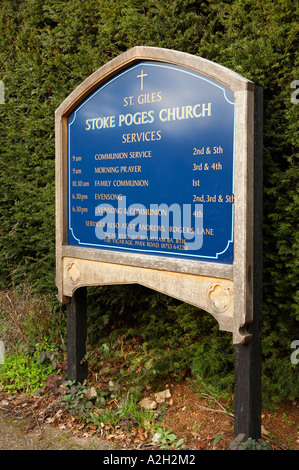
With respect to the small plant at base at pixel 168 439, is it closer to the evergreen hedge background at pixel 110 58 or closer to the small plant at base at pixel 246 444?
the small plant at base at pixel 246 444

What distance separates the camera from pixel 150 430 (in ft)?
11.2

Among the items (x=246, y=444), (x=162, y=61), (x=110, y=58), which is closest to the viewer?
(x=246, y=444)

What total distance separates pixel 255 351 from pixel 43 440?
164cm

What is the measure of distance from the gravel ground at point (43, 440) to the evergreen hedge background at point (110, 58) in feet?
3.19

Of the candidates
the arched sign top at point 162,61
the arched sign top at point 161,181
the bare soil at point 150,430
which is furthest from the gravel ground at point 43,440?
the arched sign top at point 162,61

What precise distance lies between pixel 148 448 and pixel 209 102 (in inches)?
88.2

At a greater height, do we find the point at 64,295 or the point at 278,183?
the point at 278,183

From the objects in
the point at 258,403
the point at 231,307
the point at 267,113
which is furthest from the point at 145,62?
the point at 258,403

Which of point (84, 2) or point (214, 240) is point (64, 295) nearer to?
point (214, 240)

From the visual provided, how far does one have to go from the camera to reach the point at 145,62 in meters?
3.31

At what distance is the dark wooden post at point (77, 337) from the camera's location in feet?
13.0

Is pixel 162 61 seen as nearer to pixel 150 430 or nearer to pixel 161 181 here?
pixel 161 181

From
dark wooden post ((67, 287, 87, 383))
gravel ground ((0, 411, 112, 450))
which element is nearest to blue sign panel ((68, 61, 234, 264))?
dark wooden post ((67, 287, 87, 383))

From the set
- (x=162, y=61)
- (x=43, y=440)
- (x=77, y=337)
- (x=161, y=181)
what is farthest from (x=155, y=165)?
(x=43, y=440)
